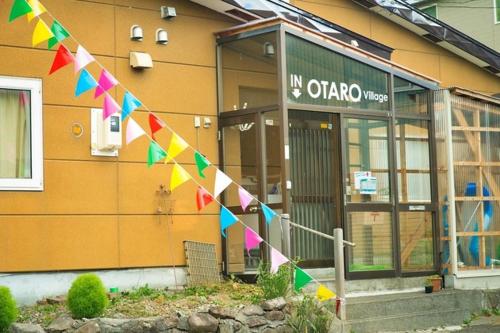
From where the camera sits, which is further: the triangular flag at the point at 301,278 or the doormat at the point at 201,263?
the doormat at the point at 201,263

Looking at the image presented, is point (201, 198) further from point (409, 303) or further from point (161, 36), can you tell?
point (409, 303)

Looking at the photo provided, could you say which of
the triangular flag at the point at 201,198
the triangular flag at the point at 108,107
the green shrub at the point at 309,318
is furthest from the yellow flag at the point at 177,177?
Result: the green shrub at the point at 309,318

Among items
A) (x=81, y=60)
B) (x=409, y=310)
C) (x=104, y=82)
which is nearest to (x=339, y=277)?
(x=409, y=310)

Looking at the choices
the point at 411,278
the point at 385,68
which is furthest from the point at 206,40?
the point at 411,278

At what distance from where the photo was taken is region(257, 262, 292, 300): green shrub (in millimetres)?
9938

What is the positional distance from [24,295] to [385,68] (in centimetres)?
608

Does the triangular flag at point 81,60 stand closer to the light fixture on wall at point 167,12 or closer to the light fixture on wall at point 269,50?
the light fixture on wall at point 167,12

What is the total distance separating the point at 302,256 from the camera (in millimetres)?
11844

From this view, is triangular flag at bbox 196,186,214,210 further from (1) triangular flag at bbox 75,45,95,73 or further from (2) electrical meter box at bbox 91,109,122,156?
(1) triangular flag at bbox 75,45,95,73

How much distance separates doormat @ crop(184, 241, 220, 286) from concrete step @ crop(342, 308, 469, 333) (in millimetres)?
2057

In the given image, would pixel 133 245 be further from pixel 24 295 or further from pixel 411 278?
pixel 411 278

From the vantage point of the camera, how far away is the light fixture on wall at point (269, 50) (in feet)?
37.9

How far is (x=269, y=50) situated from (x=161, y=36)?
4.71ft

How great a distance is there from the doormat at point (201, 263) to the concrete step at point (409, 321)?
2.06 metres
